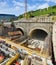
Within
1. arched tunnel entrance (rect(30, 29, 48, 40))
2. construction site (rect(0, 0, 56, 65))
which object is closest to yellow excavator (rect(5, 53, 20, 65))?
construction site (rect(0, 0, 56, 65))

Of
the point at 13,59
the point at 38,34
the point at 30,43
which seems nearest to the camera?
the point at 13,59

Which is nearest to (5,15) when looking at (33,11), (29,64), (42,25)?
(33,11)

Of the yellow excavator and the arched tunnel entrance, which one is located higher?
the arched tunnel entrance

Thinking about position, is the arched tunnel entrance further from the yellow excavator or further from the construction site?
the yellow excavator

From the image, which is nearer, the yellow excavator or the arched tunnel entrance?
the yellow excavator

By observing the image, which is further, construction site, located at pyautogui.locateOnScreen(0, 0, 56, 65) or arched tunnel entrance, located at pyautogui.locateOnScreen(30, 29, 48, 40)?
arched tunnel entrance, located at pyautogui.locateOnScreen(30, 29, 48, 40)

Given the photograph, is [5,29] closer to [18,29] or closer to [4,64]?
[18,29]

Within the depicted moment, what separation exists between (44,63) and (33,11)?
33.6 m

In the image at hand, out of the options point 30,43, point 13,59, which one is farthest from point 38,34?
point 13,59

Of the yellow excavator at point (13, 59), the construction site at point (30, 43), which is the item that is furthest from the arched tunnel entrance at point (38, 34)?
the yellow excavator at point (13, 59)

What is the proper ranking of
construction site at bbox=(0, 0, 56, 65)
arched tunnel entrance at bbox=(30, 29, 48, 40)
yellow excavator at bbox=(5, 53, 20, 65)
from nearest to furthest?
yellow excavator at bbox=(5, 53, 20, 65), construction site at bbox=(0, 0, 56, 65), arched tunnel entrance at bbox=(30, 29, 48, 40)

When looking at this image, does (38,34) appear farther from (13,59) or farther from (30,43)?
(13,59)

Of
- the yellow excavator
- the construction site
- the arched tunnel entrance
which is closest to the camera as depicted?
the yellow excavator

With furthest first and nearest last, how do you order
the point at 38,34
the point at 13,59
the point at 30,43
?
the point at 38,34 → the point at 30,43 → the point at 13,59
